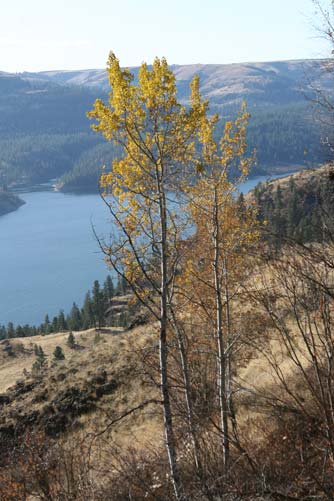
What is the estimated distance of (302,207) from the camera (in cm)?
452

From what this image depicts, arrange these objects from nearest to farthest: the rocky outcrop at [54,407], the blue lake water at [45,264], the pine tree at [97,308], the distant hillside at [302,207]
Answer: the distant hillside at [302,207] < the rocky outcrop at [54,407] < the pine tree at [97,308] < the blue lake water at [45,264]

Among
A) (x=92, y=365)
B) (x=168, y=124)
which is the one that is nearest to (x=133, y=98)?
(x=168, y=124)

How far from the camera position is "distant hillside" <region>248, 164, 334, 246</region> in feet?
15.2

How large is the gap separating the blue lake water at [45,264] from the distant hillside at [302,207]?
105ft

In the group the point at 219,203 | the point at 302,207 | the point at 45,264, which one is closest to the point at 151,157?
the point at 219,203

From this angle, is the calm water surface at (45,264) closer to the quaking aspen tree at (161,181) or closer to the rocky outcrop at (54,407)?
the rocky outcrop at (54,407)

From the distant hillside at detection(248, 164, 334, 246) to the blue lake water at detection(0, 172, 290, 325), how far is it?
32119 mm

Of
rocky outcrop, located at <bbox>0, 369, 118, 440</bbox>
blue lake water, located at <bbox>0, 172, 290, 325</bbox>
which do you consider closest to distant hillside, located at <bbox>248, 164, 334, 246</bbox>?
rocky outcrop, located at <bbox>0, 369, 118, 440</bbox>

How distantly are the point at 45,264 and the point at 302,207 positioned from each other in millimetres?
→ 122398

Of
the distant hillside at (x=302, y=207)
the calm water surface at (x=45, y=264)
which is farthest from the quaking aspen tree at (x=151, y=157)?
the calm water surface at (x=45, y=264)

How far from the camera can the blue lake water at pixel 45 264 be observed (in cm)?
10012

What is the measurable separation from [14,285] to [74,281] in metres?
15.2

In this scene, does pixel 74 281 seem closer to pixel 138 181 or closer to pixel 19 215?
pixel 19 215

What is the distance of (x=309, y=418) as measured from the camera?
367cm
